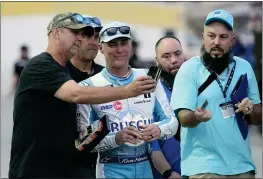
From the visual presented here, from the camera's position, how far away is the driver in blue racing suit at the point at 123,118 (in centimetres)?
504

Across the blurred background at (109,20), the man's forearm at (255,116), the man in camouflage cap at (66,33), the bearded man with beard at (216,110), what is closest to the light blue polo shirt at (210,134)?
the bearded man with beard at (216,110)

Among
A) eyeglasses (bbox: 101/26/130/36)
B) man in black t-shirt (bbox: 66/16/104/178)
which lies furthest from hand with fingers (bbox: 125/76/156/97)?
man in black t-shirt (bbox: 66/16/104/178)

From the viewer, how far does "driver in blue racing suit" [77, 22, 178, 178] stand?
504cm

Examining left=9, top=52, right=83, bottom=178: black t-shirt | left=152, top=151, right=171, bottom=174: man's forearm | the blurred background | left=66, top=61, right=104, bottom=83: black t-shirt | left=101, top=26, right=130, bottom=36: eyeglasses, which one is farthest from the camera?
the blurred background

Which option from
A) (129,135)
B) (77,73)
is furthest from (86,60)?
(129,135)

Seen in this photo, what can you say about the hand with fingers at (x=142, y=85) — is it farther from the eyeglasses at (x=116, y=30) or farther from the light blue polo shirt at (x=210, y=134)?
the eyeglasses at (x=116, y=30)

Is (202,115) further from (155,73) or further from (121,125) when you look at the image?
(121,125)

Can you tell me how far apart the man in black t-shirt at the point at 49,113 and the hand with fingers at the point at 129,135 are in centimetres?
32

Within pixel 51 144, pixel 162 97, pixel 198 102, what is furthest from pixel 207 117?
pixel 51 144

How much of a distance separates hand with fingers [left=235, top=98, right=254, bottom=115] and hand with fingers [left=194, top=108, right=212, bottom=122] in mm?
279

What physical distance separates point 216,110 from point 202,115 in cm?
26

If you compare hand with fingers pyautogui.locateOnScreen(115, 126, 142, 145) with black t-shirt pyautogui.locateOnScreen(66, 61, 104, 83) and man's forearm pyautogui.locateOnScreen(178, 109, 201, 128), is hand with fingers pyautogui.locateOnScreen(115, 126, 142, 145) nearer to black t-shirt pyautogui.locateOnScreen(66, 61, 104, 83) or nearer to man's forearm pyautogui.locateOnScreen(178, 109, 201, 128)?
man's forearm pyautogui.locateOnScreen(178, 109, 201, 128)

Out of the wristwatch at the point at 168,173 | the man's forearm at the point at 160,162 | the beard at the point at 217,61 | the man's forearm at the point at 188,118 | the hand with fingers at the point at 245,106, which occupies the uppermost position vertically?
the beard at the point at 217,61

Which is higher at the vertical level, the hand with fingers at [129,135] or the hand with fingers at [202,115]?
the hand with fingers at [202,115]
